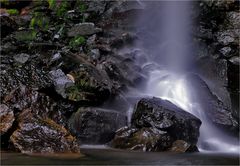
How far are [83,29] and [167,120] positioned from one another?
10058 mm

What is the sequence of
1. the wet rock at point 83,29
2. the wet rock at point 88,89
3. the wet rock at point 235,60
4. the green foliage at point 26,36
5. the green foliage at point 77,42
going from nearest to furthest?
the wet rock at point 88,89 → the wet rock at point 235,60 → the green foliage at point 77,42 → the green foliage at point 26,36 → the wet rock at point 83,29

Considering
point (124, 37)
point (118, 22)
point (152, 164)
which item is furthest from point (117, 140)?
point (118, 22)

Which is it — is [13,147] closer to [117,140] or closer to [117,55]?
[117,140]

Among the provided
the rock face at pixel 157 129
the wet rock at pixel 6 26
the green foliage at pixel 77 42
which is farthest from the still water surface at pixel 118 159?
the wet rock at pixel 6 26

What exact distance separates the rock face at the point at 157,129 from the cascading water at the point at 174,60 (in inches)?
43.2

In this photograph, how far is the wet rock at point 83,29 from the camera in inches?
821

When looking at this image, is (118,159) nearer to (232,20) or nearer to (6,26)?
(232,20)

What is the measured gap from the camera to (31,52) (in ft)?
59.7

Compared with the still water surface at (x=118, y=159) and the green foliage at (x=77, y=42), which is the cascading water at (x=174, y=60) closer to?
Result: the still water surface at (x=118, y=159)

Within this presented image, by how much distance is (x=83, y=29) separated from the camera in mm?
21078

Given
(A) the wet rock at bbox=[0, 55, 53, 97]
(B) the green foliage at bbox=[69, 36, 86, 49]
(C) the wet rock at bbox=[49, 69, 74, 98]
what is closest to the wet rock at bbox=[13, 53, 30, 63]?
(B) the green foliage at bbox=[69, 36, 86, 49]

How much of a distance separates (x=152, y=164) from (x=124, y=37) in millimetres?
12736

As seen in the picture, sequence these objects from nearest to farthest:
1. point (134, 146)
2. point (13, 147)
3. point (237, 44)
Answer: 1. point (13, 147)
2. point (134, 146)
3. point (237, 44)

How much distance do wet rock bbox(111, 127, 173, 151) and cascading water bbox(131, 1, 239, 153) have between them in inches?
77.9
